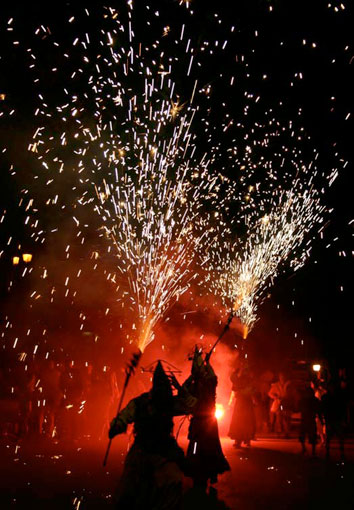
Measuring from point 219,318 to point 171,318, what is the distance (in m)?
1.97

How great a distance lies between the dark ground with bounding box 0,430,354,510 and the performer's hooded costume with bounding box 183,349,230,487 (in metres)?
0.28

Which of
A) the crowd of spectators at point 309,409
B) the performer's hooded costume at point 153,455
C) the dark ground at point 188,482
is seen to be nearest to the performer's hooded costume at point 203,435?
the dark ground at point 188,482

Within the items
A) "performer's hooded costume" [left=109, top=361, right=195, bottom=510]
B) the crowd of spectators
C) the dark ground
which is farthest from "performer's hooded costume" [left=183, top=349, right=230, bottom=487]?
the crowd of spectators

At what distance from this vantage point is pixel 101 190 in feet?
50.3

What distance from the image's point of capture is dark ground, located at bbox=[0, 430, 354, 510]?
20.5ft

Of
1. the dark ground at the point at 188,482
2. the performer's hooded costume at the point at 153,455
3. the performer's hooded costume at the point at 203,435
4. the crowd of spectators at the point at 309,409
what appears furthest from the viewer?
the crowd of spectators at the point at 309,409

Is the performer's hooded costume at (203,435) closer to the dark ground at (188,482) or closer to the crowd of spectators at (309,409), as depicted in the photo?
the dark ground at (188,482)

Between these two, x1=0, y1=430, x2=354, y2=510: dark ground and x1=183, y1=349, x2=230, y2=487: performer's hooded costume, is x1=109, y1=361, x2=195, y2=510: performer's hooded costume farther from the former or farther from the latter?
x1=183, y1=349, x2=230, y2=487: performer's hooded costume

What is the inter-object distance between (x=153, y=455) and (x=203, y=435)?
10.7 feet

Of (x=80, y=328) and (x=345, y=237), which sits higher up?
(x=345, y=237)

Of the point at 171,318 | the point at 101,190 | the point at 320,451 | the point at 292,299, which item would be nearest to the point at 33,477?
the point at 320,451

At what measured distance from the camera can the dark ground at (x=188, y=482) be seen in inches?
246

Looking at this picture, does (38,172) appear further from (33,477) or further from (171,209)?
(33,477)

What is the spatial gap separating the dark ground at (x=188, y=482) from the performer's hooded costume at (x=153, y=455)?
1322mm
